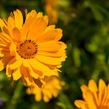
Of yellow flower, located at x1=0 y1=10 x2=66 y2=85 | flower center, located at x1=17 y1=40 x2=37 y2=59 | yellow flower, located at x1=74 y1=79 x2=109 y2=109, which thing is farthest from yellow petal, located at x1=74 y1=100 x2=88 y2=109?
flower center, located at x1=17 y1=40 x2=37 y2=59

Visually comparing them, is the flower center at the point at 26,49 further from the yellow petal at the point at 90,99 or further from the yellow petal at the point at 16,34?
the yellow petal at the point at 90,99

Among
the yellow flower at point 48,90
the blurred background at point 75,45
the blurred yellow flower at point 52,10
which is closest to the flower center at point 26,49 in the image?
the blurred background at point 75,45

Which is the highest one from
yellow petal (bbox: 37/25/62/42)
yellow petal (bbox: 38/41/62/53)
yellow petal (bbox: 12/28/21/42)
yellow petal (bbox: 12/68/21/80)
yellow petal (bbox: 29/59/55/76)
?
yellow petal (bbox: 37/25/62/42)

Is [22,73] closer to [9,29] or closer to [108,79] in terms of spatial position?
[9,29]

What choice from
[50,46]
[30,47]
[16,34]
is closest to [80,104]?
[50,46]

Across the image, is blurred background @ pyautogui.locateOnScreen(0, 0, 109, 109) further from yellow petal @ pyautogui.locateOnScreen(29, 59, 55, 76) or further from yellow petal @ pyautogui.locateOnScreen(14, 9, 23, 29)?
yellow petal @ pyautogui.locateOnScreen(14, 9, 23, 29)
